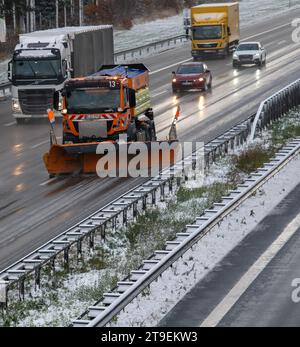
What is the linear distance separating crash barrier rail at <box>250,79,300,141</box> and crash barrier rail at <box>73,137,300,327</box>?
6.85m

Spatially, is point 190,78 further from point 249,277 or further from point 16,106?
point 249,277

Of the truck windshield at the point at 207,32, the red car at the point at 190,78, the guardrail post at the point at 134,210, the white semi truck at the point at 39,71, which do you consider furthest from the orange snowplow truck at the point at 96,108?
the truck windshield at the point at 207,32

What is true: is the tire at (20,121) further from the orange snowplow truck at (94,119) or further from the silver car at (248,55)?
the silver car at (248,55)

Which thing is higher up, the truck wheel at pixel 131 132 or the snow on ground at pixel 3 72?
the truck wheel at pixel 131 132

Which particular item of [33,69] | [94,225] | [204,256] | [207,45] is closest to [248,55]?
[207,45]

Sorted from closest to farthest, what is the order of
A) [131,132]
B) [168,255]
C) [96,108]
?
1. [168,255]
2. [96,108]
3. [131,132]

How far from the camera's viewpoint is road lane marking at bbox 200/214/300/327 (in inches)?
666

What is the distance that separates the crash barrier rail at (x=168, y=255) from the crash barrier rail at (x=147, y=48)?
38.7m

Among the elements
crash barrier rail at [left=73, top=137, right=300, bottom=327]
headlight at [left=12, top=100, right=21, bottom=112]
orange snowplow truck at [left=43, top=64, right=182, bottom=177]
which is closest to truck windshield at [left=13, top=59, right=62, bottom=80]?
headlight at [left=12, top=100, right=21, bottom=112]

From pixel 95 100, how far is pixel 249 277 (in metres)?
12.8

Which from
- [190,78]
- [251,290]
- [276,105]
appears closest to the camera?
[251,290]

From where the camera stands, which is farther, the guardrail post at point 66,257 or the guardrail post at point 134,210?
the guardrail post at point 134,210

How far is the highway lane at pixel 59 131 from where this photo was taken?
24500 mm

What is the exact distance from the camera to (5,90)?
54.5 metres
